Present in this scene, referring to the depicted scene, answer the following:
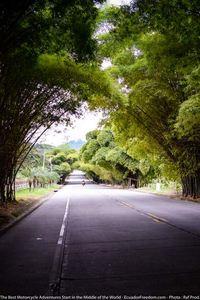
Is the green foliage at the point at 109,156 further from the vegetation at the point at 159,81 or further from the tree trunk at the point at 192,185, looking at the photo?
the tree trunk at the point at 192,185

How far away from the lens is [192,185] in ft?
105

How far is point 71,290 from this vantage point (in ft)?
21.0

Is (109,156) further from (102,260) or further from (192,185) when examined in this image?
(102,260)

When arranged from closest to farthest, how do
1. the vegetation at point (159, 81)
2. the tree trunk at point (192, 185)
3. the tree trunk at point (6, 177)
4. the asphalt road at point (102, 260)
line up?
the asphalt road at point (102, 260), the vegetation at point (159, 81), the tree trunk at point (6, 177), the tree trunk at point (192, 185)

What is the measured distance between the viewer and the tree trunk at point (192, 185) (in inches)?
1220

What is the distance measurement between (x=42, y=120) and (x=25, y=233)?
11.0 m

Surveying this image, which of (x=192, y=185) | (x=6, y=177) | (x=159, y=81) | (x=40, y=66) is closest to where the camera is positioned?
(x=40, y=66)

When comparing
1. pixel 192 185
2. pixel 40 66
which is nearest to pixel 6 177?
pixel 40 66

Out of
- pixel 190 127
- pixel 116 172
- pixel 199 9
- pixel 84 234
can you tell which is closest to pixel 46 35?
pixel 199 9

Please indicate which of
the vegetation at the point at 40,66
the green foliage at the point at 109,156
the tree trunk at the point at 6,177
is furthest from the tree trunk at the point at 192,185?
the green foliage at the point at 109,156

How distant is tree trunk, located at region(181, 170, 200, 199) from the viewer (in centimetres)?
3098

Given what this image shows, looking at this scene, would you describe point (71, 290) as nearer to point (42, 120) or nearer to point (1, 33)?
point (1, 33)

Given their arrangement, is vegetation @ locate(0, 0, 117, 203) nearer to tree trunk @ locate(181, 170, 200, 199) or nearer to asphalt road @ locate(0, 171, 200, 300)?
asphalt road @ locate(0, 171, 200, 300)

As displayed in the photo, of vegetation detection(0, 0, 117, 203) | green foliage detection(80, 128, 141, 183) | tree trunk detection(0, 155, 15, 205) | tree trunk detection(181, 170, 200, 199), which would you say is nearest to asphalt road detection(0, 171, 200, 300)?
vegetation detection(0, 0, 117, 203)
